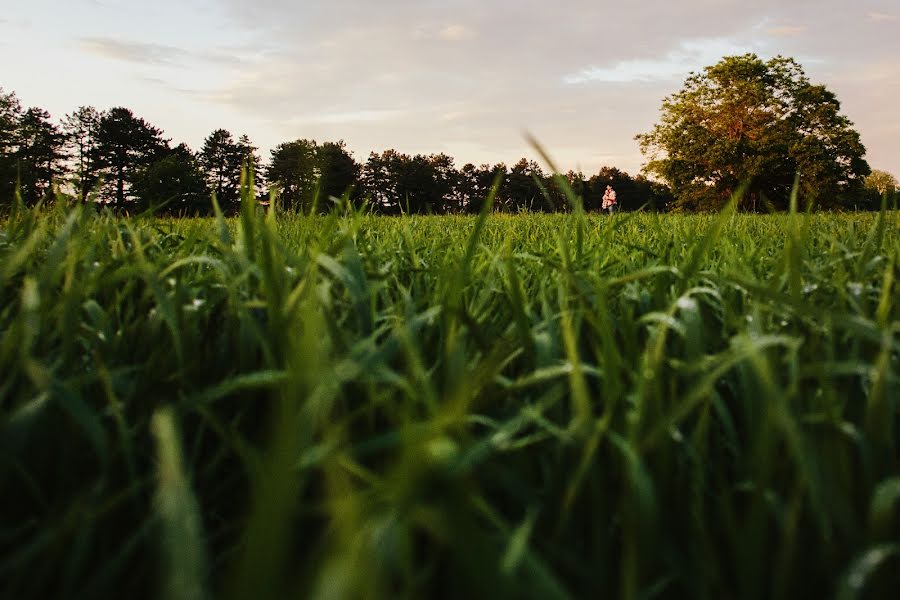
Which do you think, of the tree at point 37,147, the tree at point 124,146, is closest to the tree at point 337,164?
the tree at point 124,146

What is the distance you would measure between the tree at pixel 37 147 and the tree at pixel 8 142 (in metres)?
0.69

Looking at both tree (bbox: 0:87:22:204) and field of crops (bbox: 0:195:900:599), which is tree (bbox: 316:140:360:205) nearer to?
tree (bbox: 0:87:22:204)

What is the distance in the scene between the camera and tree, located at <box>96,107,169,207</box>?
5881 cm

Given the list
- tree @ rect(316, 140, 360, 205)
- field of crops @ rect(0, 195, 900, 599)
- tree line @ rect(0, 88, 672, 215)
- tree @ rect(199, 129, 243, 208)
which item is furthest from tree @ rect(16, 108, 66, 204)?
field of crops @ rect(0, 195, 900, 599)

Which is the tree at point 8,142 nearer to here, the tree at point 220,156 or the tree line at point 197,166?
the tree line at point 197,166

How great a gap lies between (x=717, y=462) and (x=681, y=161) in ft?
119

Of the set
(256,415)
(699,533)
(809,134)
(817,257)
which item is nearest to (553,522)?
(699,533)

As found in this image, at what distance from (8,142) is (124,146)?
1393 cm

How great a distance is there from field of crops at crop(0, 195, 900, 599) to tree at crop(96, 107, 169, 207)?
65356mm

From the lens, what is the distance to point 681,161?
110 ft

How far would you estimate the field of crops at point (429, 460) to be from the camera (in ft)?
1.45

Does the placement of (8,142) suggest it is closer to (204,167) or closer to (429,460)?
(204,167)

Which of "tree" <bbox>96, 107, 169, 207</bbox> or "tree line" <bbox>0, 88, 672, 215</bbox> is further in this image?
"tree" <bbox>96, 107, 169, 207</bbox>

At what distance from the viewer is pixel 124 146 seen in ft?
200
